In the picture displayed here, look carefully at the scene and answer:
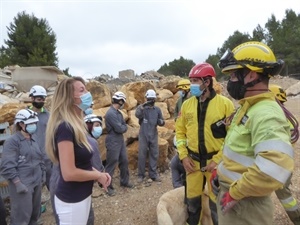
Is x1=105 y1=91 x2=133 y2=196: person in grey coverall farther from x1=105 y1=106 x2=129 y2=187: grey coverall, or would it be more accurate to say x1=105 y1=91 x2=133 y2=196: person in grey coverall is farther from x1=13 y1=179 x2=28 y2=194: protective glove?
x1=13 y1=179 x2=28 y2=194: protective glove

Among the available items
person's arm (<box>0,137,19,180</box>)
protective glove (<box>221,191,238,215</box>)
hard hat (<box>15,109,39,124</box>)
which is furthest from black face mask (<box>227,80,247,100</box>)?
person's arm (<box>0,137,19,180</box>)

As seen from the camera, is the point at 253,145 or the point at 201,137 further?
the point at 201,137

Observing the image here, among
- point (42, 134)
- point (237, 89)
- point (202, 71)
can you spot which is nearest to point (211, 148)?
point (202, 71)

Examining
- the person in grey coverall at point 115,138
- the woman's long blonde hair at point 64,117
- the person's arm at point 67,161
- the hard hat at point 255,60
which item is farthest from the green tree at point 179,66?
the person's arm at point 67,161

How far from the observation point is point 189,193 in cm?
340

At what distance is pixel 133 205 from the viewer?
525 centimetres

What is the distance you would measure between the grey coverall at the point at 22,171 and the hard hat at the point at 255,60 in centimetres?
287

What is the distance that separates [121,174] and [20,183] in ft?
9.09

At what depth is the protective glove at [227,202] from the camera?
1847 millimetres

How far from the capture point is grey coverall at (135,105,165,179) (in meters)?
6.59

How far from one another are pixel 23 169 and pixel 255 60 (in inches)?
122

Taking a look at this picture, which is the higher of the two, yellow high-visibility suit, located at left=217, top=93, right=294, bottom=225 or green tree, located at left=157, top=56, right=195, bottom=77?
green tree, located at left=157, top=56, right=195, bottom=77

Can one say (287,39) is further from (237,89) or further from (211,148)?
(237,89)

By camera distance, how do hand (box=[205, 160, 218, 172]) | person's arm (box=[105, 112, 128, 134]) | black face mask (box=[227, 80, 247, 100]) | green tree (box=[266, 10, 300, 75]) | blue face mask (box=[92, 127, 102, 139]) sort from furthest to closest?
green tree (box=[266, 10, 300, 75]), person's arm (box=[105, 112, 128, 134]), blue face mask (box=[92, 127, 102, 139]), hand (box=[205, 160, 218, 172]), black face mask (box=[227, 80, 247, 100])
